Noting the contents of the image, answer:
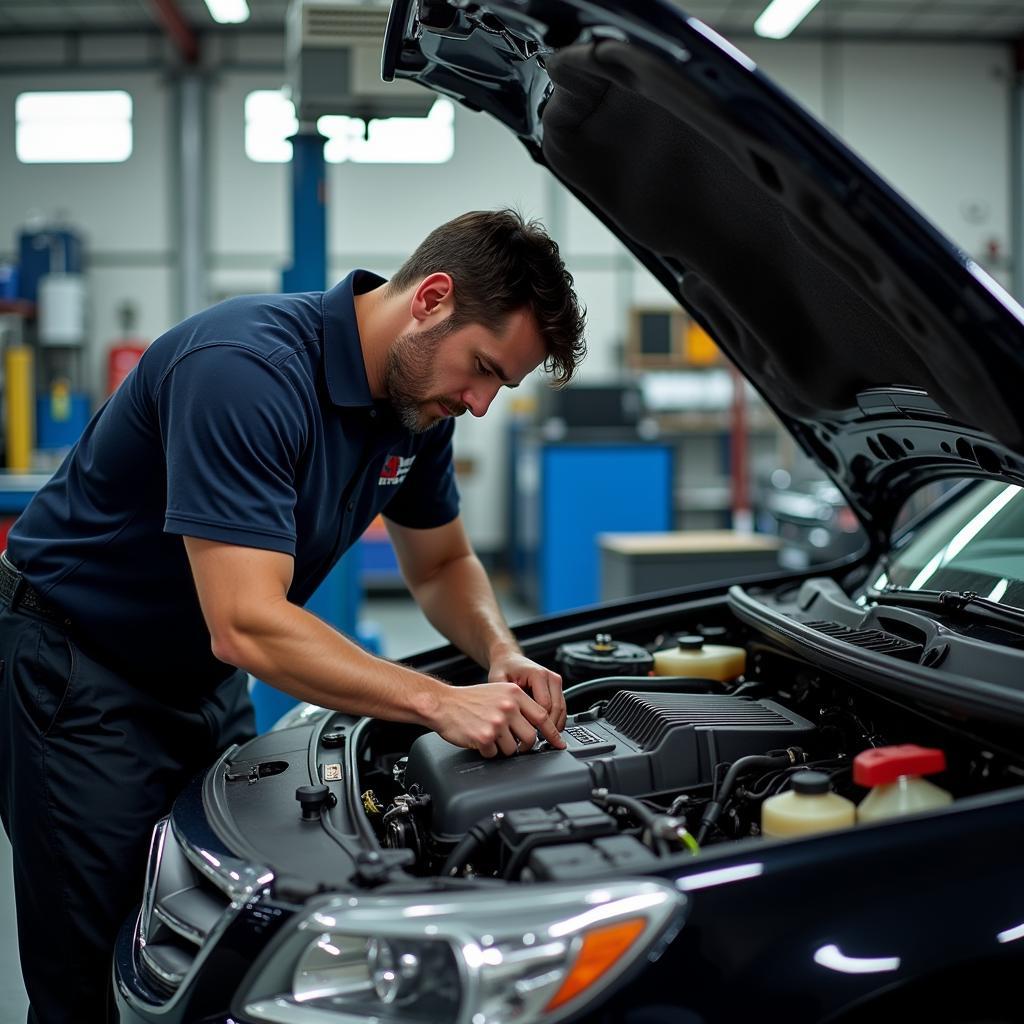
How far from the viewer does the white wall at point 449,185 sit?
8289 mm

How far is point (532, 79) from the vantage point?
152 cm

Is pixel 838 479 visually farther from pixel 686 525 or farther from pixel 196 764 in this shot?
pixel 686 525

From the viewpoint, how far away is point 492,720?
128cm

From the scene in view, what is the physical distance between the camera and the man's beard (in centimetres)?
151

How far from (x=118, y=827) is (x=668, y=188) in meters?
1.20

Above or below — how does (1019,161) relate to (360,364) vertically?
above

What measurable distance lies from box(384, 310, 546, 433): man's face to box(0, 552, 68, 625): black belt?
601mm

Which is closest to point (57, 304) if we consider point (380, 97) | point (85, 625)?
point (380, 97)

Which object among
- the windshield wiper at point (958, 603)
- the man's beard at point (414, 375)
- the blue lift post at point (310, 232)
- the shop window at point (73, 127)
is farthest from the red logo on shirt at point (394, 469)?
the shop window at point (73, 127)

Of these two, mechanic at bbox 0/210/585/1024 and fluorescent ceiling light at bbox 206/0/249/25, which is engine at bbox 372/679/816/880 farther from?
fluorescent ceiling light at bbox 206/0/249/25

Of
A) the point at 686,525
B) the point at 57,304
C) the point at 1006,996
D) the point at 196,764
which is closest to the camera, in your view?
the point at 1006,996

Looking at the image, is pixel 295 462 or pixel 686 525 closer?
pixel 295 462

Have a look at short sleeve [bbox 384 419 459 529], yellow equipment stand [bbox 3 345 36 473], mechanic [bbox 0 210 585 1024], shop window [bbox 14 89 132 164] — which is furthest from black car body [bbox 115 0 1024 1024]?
shop window [bbox 14 89 132 164]

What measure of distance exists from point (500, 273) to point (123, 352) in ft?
23.5
